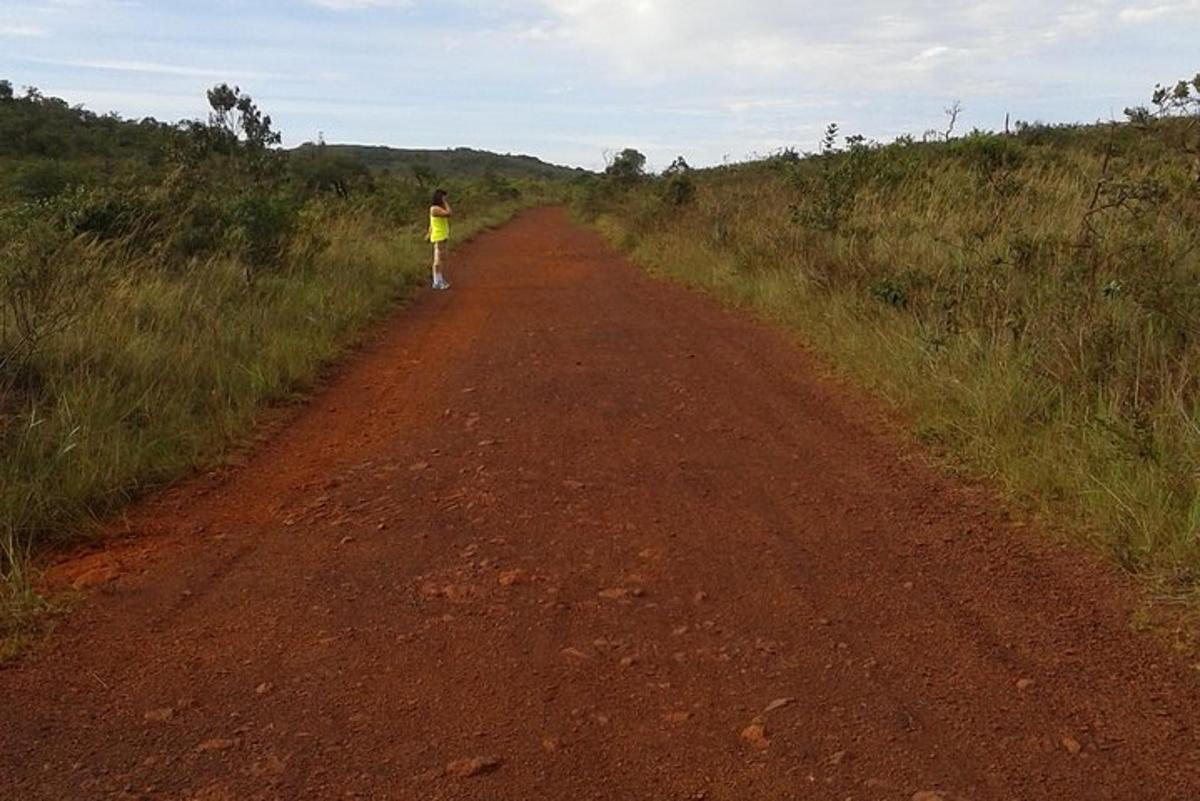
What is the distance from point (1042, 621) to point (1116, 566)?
0.59 meters

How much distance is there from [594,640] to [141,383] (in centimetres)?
398

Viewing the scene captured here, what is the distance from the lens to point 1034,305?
6621mm

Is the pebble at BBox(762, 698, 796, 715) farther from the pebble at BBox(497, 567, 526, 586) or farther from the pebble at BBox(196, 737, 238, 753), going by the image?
the pebble at BBox(196, 737, 238, 753)

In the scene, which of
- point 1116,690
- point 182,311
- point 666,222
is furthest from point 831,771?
point 666,222

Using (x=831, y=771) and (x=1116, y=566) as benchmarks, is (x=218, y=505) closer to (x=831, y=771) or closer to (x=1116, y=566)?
(x=831, y=771)

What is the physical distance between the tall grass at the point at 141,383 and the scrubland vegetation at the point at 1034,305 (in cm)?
421

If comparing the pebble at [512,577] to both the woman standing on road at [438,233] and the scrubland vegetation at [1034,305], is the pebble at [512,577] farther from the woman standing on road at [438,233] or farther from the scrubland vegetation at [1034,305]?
the woman standing on road at [438,233]

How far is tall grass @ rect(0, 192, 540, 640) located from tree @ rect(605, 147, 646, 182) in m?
25.8

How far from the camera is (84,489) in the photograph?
4969 millimetres

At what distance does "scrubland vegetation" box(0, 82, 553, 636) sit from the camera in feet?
16.6

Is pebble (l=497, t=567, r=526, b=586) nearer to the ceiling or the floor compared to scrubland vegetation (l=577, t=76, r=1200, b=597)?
nearer to the floor

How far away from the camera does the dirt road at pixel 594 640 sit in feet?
9.61

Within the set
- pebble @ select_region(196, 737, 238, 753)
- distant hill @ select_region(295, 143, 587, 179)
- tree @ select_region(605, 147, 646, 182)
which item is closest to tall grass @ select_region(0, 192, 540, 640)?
pebble @ select_region(196, 737, 238, 753)

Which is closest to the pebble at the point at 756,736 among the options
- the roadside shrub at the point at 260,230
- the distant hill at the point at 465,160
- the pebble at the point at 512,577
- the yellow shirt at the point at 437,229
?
the pebble at the point at 512,577
